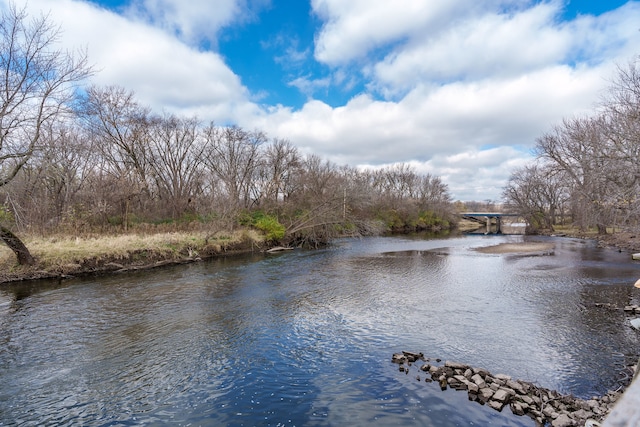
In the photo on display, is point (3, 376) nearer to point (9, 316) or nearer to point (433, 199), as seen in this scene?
point (9, 316)

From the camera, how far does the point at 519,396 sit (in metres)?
6.73

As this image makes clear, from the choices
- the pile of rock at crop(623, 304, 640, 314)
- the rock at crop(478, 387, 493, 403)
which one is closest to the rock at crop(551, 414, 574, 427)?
the rock at crop(478, 387, 493, 403)

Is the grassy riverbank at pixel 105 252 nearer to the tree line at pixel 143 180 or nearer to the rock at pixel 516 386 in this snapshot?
the tree line at pixel 143 180

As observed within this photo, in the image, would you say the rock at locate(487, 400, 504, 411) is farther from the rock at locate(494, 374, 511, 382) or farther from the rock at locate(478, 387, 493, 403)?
the rock at locate(494, 374, 511, 382)

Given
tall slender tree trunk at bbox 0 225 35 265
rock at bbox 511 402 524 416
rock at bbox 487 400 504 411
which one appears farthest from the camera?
tall slender tree trunk at bbox 0 225 35 265

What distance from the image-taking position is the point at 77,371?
795 cm

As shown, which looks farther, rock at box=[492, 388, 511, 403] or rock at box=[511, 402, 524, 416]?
rock at box=[492, 388, 511, 403]

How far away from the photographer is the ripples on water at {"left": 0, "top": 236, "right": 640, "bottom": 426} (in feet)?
21.9

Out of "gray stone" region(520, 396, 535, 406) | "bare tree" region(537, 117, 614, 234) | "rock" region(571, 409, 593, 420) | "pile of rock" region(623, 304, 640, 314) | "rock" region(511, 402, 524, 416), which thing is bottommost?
"rock" region(511, 402, 524, 416)

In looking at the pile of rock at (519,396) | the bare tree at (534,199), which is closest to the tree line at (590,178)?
the bare tree at (534,199)

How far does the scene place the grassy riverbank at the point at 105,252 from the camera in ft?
55.7

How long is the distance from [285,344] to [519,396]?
5640mm

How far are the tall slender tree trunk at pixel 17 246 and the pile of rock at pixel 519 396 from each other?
58.6 ft

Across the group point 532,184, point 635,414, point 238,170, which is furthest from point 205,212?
point 532,184
